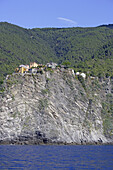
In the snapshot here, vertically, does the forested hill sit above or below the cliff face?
above

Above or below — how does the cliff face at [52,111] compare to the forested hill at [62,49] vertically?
below

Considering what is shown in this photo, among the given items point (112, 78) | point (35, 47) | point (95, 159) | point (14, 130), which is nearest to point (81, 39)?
point (35, 47)

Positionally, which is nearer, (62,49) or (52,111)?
(52,111)

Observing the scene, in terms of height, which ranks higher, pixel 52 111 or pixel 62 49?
pixel 62 49

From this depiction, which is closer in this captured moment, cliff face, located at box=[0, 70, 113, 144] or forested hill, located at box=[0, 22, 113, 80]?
cliff face, located at box=[0, 70, 113, 144]

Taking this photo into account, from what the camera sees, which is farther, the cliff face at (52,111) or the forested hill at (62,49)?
the forested hill at (62,49)

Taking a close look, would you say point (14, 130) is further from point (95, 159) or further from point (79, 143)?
point (95, 159)
